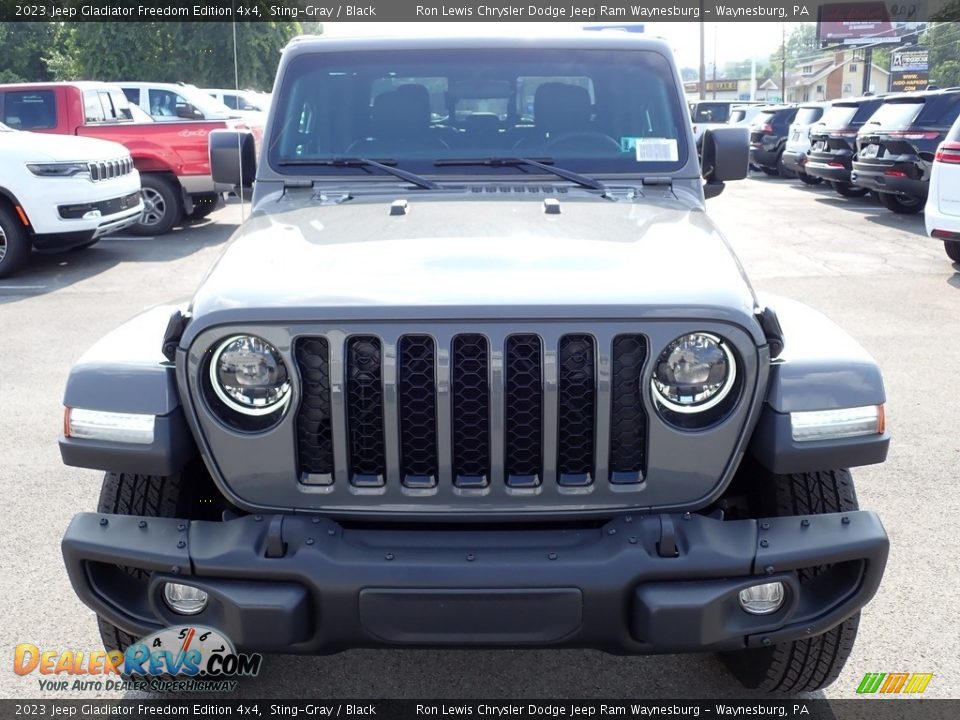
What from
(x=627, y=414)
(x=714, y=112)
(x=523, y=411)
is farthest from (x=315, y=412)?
(x=714, y=112)

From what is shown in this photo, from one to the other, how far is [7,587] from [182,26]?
116 ft

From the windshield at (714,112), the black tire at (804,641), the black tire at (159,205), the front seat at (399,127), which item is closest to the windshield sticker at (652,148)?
the front seat at (399,127)

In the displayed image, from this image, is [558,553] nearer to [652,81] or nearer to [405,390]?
[405,390]

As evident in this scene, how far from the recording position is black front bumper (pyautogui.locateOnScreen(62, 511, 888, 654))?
7.57ft

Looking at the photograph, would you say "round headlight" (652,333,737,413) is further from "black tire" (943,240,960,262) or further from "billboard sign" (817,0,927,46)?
"billboard sign" (817,0,927,46)

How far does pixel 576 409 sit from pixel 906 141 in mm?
12232

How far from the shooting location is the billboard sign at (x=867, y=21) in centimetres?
5169

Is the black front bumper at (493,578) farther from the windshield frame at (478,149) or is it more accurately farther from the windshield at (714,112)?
the windshield at (714,112)

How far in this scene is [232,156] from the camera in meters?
4.09

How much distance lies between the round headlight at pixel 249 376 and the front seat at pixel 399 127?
4.87 ft

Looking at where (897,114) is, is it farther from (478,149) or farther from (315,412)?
(315,412)

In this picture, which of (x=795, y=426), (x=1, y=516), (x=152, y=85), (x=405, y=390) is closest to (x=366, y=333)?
(x=405, y=390)

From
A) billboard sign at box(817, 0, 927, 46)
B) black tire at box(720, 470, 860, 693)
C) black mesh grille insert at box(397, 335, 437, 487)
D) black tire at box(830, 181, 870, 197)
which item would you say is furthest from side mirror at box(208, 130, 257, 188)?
billboard sign at box(817, 0, 927, 46)

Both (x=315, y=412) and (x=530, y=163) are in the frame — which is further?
(x=530, y=163)
